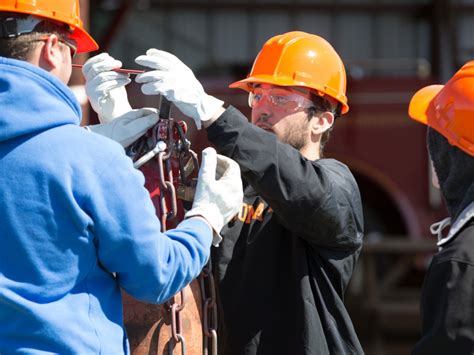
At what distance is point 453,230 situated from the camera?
2.61 m

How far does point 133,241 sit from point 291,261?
0.82 metres

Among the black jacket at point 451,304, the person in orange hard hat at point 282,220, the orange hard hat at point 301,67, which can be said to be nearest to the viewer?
the black jacket at point 451,304

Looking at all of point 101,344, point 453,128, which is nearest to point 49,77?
point 101,344

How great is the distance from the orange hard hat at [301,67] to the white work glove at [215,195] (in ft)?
2.41

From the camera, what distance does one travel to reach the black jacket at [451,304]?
2.42m

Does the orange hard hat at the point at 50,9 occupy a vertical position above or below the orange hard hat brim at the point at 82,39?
above

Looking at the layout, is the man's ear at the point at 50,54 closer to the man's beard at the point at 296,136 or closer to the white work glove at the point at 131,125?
the white work glove at the point at 131,125

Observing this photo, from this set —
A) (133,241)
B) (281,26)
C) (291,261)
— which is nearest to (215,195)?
(133,241)

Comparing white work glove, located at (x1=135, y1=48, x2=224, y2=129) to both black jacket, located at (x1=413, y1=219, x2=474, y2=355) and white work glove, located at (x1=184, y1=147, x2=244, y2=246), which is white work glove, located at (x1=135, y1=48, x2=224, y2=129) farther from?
black jacket, located at (x1=413, y1=219, x2=474, y2=355)

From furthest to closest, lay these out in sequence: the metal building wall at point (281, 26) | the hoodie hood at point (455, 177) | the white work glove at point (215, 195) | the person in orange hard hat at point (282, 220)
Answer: the metal building wall at point (281, 26)
the hoodie hood at point (455, 177)
the person in orange hard hat at point (282, 220)
the white work glove at point (215, 195)

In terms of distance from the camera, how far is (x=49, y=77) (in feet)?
6.83

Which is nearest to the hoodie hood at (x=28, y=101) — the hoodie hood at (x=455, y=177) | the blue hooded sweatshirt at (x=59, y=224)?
the blue hooded sweatshirt at (x=59, y=224)

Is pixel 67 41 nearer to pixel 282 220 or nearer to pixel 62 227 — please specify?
pixel 62 227

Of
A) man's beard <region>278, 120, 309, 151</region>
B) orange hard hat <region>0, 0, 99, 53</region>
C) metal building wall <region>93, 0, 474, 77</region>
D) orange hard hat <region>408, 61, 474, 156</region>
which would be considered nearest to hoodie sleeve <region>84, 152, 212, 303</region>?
orange hard hat <region>0, 0, 99, 53</region>
